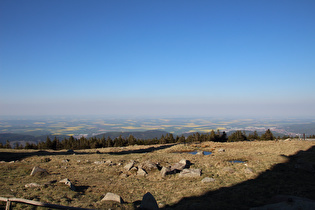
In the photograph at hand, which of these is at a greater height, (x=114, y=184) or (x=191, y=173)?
(x=191, y=173)

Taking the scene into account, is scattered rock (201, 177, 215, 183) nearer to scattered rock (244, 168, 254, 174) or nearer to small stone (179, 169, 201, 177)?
small stone (179, 169, 201, 177)

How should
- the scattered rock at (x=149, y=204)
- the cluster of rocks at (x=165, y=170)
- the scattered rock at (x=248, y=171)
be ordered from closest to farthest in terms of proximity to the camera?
the scattered rock at (x=149, y=204)
the scattered rock at (x=248, y=171)
the cluster of rocks at (x=165, y=170)

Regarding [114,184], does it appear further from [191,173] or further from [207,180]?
[207,180]

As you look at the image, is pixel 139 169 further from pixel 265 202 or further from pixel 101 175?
pixel 265 202

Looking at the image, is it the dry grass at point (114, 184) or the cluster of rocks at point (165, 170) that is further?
the cluster of rocks at point (165, 170)

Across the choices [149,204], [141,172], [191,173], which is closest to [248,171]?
[191,173]

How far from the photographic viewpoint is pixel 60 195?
34.7 feet

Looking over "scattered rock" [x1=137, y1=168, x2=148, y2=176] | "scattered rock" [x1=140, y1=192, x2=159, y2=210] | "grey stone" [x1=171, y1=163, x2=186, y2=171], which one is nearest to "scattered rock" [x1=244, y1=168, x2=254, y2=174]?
"grey stone" [x1=171, y1=163, x2=186, y2=171]

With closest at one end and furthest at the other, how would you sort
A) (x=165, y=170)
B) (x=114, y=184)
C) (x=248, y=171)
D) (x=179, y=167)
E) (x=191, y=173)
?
→ (x=114, y=184) < (x=248, y=171) < (x=191, y=173) < (x=165, y=170) < (x=179, y=167)

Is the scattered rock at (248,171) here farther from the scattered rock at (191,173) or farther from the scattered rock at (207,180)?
the scattered rock at (191,173)

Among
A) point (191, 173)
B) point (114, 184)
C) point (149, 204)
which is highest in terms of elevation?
point (149, 204)

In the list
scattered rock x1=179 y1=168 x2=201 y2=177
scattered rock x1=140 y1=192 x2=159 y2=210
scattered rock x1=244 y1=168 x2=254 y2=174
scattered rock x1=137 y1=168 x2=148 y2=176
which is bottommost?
scattered rock x1=137 y1=168 x2=148 y2=176

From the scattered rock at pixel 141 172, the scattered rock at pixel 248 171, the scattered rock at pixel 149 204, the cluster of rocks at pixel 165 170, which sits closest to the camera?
the scattered rock at pixel 149 204

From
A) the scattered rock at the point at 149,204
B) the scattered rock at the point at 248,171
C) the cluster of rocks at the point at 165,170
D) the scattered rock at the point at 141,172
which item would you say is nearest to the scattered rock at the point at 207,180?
the cluster of rocks at the point at 165,170
